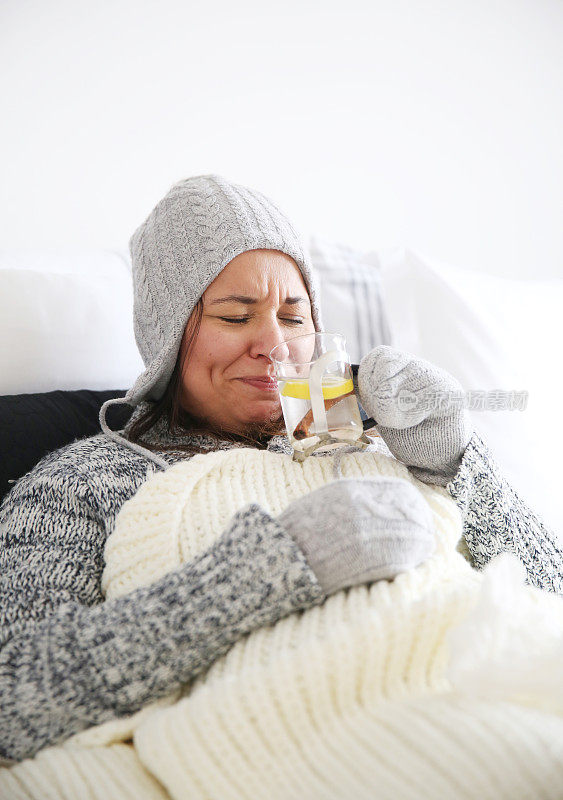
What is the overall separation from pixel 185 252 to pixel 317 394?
1.34ft

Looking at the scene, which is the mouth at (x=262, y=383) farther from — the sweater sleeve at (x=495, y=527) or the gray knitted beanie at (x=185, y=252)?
the sweater sleeve at (x=495, y=527)

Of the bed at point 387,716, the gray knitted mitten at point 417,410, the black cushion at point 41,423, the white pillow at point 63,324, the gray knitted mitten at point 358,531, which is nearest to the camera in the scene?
the bed at point 387,716

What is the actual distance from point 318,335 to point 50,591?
467 millimetres

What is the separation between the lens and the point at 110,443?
1.03m

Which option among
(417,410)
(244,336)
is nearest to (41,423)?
(244,336)

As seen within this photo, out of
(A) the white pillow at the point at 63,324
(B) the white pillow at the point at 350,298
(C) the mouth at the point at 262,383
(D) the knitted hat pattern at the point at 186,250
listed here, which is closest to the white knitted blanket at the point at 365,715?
(C) the mouth at the point at 262,383

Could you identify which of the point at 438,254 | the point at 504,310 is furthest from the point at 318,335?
the point at 438,254

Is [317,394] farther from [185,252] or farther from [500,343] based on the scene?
[500,343]

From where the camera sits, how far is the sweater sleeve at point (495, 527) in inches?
35.0

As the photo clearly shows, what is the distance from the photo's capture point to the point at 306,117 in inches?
71.9

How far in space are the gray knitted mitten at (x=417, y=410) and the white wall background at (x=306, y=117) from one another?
94cm

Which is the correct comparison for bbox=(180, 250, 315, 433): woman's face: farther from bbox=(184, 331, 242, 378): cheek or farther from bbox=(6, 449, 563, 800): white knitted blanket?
bbox=(6, 449, 563, 800): white knitted blanket

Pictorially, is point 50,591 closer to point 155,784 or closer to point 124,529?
point 124,529

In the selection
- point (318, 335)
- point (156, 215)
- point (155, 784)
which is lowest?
point (155, 784)
